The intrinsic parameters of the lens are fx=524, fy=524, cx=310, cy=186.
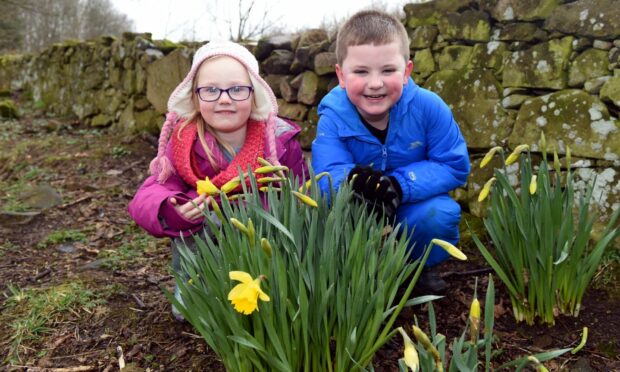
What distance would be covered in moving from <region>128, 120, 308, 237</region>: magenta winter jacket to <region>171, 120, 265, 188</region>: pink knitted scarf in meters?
0.04

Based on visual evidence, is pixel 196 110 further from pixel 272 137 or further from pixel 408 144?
pixel 408 144

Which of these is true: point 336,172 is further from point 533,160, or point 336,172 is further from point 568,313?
point 533,160

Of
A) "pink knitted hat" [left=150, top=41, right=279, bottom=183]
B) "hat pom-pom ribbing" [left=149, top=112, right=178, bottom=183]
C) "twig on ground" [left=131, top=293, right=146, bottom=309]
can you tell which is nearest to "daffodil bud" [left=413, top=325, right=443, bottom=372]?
"pink knitted hat" [left=150, top=41, right=279, bottom=183]

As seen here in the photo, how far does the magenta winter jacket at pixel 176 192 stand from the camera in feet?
6.99

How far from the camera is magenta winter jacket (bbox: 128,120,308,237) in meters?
2.13

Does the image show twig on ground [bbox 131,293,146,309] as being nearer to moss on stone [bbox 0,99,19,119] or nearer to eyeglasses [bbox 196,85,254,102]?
eyeglasses [bbox 196,85,254,102]

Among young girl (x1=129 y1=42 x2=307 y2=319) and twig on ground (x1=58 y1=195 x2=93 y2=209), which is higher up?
young girl (x1=129 y1=42 x2=307 y2=319)

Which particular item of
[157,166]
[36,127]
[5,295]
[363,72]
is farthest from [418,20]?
[36,127]

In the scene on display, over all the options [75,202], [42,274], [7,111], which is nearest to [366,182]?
[42,274]

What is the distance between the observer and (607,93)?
8.52 ft

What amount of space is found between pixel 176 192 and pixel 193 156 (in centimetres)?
22

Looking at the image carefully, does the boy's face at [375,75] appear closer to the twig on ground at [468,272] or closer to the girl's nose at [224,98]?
the girl's nose at [224,98]

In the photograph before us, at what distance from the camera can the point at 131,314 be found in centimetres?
242

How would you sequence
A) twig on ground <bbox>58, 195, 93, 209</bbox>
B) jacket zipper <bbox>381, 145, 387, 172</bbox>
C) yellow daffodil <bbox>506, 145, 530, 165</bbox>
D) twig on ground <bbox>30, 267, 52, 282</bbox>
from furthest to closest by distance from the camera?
twig on ground <bbox>58, 195, 93, 209</bbox> → twig on ground <bbox>30, 267, 52, 282</bbox> → jacket zipper <bbox>381, 145, 387, 172</bbox> → yellow daffodil <bbox>506, 145, 530, 165</bbox>
